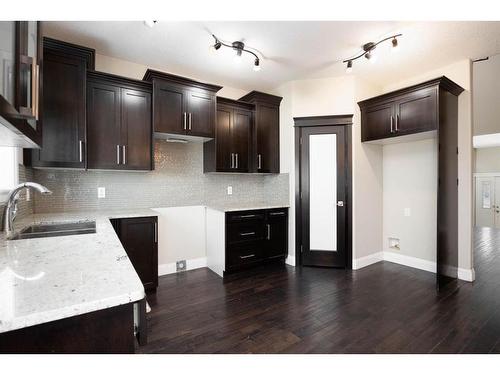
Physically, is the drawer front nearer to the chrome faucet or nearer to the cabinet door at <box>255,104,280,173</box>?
the cabinet door at <box>255,104,280,173</box>

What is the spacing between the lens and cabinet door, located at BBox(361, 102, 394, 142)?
321 centimetres

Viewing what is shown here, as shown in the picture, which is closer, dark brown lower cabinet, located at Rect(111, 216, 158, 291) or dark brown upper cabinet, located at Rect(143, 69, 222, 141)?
dark brown lower cabinet, located at Rect(111, 216, 158, 291)

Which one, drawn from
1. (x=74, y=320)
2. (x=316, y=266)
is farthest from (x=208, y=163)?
(x=74, y=320)

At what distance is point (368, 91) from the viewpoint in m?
3.62

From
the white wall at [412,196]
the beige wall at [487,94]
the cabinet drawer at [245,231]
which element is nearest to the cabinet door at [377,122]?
the white wall at [412,196]

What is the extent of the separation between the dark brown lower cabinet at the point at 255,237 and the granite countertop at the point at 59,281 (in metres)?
2.04

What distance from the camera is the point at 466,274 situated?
2.99m

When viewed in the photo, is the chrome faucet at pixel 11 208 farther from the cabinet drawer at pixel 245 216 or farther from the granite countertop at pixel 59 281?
the cabinet drawer at pixel 245 216

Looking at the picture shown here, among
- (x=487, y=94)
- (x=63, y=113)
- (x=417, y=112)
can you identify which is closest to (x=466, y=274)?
(x=417, y=112)

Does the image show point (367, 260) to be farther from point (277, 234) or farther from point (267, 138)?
point (267, 138)

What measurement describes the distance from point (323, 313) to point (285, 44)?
2.78 metres

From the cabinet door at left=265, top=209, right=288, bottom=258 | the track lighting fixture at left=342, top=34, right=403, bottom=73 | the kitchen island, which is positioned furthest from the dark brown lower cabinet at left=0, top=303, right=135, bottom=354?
the track lighting fixture at left=342, top=34, right=403, bottom=73

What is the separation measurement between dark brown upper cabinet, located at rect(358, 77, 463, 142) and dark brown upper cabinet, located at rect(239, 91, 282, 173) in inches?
49.1
